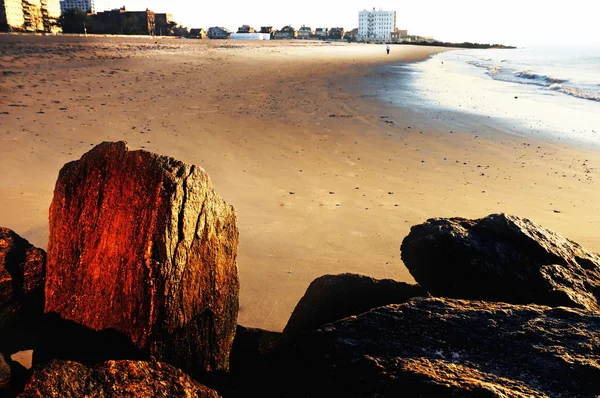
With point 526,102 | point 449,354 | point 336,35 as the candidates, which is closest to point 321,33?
point 336,35

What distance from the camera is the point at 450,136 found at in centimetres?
1291

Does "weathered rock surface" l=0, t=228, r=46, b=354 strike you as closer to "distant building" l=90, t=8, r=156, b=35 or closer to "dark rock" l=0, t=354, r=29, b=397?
"dark rock" l=0, t=354, r=29, b=397

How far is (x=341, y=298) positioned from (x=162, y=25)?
309ft

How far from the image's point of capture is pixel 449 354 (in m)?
2.41

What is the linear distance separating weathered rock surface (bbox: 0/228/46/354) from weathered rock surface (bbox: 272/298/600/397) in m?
1.97

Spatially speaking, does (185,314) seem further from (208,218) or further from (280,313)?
(280,313)

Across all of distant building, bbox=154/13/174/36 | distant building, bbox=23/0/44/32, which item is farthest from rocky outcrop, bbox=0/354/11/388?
distant building, bbox=154/13/174/36

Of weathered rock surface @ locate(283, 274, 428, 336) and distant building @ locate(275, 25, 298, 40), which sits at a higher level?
distant building @ locate(275, 25, 298, 40)

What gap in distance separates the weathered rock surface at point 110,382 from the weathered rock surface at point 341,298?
1279 millimetres

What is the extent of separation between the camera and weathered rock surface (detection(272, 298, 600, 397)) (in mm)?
2166

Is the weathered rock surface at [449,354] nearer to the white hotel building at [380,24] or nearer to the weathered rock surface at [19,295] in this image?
the weathered rock surface at [19,295]

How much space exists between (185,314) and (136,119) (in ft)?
37.5

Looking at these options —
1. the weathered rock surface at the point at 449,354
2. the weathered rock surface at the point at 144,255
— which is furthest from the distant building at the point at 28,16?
the weathered rock surface at the point at 449,354

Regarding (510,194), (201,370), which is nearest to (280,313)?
(201,370)
